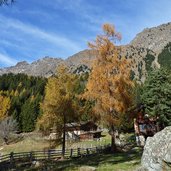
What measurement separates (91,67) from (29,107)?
255ft

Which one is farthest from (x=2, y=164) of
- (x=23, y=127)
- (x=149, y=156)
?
(x=23, y=127)

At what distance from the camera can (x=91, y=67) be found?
36.0 meters

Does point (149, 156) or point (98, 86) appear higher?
point (98, 86)

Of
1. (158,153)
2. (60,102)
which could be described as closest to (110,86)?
(60,102)

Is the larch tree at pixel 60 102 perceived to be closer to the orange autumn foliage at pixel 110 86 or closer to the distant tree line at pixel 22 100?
the orange autumn foliage at pixel 110 86

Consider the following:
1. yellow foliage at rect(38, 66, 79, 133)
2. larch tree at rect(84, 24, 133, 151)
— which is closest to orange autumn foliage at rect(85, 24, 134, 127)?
larch tree at rect(84, 24, 133, 151)

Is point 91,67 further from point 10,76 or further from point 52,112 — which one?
point 10,76

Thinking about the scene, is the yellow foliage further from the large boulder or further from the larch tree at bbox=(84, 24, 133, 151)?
the large boulder

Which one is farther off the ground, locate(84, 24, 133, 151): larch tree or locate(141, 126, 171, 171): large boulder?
locate(84, 24, 133, 151): larch tree

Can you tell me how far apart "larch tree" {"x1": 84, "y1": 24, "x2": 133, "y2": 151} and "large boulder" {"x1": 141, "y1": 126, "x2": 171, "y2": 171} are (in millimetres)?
19501

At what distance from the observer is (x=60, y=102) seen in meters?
38.6

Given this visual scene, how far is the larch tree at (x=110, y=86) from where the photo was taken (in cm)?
3444

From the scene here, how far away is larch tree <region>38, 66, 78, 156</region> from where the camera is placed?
38500 mm

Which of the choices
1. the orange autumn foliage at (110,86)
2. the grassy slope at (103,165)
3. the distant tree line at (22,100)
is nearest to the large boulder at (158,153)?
the grassy slope at (103,165)
